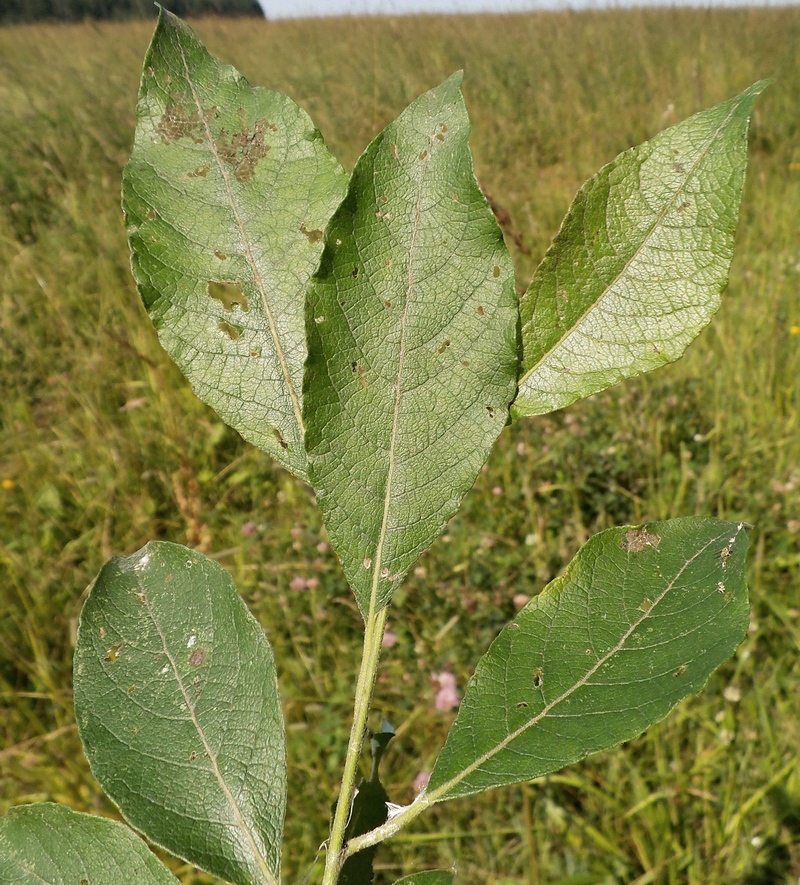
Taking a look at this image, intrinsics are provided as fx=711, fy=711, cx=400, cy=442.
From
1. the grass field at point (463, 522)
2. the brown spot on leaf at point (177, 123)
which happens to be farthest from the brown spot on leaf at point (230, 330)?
the grass field at point (463, 522)

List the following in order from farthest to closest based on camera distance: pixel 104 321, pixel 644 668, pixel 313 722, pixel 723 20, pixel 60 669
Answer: pixel 723 20 < pixel 104 321 < pixel 60 669 < pixel 313 722 < pixel 644 668

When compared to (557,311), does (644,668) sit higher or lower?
lower

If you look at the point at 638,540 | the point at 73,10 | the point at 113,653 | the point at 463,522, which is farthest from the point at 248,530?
the point at 73,10

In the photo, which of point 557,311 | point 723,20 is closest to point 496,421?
point 557,311

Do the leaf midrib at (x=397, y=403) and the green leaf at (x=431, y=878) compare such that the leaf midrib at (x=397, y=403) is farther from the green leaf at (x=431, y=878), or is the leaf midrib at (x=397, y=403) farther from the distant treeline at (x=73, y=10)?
the distant treeline at (x=73, y=10)

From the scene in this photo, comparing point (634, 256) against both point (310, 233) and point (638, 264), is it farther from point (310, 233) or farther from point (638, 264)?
point (310, 233)

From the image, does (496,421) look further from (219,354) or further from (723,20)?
(723,20)

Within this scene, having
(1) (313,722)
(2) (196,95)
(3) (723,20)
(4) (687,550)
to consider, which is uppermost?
(3) (723,20)

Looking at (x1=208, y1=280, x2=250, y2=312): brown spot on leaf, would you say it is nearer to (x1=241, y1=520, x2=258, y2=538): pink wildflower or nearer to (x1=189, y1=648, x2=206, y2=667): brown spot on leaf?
(x1=189, y1=648, x2=206, y2=667): brown spot on leaf
